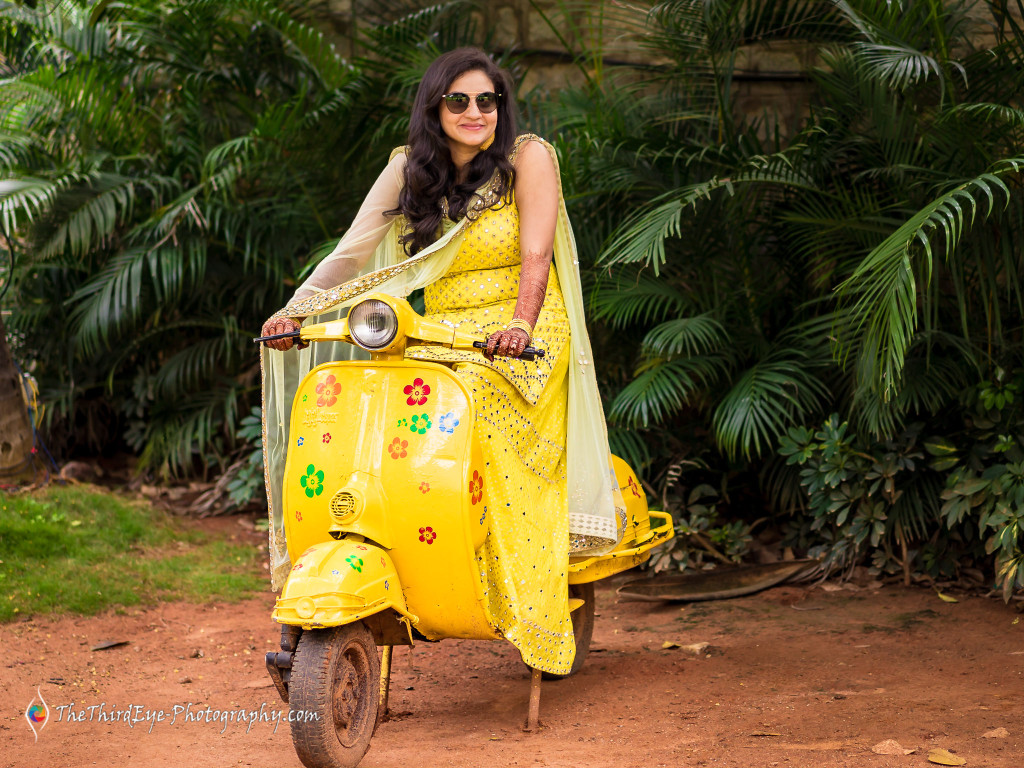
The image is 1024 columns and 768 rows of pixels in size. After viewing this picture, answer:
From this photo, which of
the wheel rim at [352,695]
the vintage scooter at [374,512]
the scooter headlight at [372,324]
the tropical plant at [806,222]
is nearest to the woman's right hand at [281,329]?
the vintage scooter at [374,512]

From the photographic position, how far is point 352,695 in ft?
9.07

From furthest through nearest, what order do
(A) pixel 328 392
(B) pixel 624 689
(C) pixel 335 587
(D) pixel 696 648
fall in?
1. (D) pixel 696 648
2. (B) pixel 624 689
3. (A) pixel 328 392
4. (C) pixel 335 587

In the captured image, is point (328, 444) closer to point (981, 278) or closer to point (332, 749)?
point (332, 749)

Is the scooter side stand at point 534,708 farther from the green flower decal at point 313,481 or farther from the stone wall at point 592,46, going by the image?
the stone wall at point 592,46

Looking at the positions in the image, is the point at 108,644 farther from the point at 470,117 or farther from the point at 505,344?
the point at 470,117

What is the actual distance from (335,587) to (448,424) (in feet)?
1.78

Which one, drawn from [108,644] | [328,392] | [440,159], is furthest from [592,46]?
[108,644]

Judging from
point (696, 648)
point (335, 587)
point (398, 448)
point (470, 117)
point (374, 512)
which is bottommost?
point (696, 648)

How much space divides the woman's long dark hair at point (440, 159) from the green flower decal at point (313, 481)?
2.73 feet

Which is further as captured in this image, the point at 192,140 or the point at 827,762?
the point at 192,140

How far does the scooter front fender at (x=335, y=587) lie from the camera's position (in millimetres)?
2570

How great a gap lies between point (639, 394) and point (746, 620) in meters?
1.08

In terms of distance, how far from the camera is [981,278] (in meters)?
4.16

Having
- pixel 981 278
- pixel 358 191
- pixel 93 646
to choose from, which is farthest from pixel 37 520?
pixel 981 278
